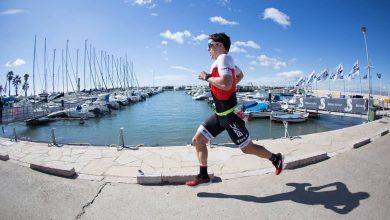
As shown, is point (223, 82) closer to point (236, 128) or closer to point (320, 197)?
point (236, 128)

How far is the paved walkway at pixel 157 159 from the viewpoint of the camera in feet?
14.4

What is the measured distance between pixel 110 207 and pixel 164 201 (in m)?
0.77

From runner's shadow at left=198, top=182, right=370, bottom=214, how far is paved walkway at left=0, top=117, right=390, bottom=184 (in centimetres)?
84

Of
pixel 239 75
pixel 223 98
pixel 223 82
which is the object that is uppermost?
pixel 239 75

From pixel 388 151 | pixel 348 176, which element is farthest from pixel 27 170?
pixel 388 151

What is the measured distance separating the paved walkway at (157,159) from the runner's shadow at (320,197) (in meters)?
0.84

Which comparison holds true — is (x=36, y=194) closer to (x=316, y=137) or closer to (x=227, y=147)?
(x=227, y=147)

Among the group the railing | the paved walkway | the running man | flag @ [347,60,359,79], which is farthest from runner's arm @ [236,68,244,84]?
flag @ [347,60,359,79]

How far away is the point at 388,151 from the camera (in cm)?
579

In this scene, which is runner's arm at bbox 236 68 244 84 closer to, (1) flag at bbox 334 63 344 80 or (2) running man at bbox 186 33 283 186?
(2) running man at bbox 186 33 283 186

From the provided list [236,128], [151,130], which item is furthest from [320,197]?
[151,130]

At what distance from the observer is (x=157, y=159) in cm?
534

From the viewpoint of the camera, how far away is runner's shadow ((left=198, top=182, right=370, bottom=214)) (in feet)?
10.1

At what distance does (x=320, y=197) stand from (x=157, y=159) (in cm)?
339
